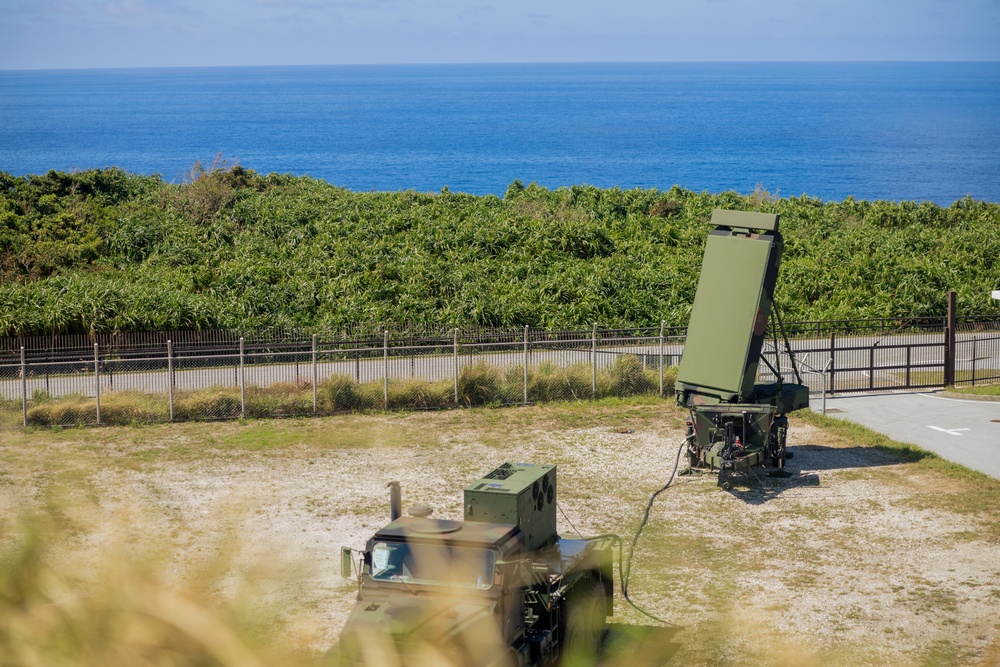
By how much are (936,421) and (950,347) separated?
496 cm

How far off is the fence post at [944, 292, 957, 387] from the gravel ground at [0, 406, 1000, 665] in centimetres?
742

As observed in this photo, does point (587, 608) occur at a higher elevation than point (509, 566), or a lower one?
lower

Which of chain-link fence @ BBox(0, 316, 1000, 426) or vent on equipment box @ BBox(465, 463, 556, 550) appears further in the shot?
chain-link fence @ BBox(0, 316, 1000, 426)

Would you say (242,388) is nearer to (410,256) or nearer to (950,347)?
(410,256)

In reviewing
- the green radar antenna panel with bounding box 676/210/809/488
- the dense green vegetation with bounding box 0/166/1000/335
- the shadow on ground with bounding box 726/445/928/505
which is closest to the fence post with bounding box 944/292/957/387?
the shadow on ground with bounding box 726/445/928/505

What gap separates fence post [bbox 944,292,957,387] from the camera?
31900 mm

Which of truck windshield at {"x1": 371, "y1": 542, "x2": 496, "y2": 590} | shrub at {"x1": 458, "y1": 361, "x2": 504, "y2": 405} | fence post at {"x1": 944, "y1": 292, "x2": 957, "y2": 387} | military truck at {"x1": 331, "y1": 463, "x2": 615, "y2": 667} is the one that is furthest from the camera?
fence post at {"x1": 944, "y1": 292, "x2": 957, "y2": 387}

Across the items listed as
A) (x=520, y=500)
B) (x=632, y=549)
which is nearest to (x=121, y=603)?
(x=520, y=500)

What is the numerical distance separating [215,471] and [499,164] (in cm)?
13841

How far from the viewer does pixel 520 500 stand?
42.5 ft

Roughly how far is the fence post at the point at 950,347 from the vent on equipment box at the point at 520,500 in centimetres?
2209

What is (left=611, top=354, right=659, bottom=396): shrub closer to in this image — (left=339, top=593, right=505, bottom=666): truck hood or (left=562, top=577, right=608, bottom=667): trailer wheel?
(left=562, top=577, right=608, bottom=667): trailer wheel

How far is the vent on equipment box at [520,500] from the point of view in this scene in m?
12.9

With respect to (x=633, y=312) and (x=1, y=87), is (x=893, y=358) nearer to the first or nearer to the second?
(x=633, y=312)
